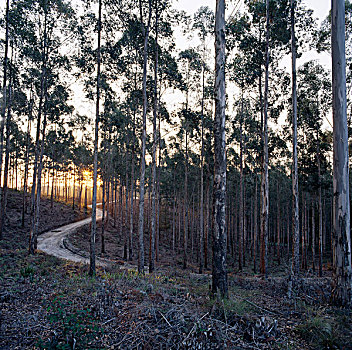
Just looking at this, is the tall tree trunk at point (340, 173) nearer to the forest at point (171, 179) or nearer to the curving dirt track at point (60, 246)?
the forest at point (171, 179)

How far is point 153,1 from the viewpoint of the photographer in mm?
13781

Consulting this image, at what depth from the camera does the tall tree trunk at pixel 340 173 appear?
20.4 ft

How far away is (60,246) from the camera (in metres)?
21.7

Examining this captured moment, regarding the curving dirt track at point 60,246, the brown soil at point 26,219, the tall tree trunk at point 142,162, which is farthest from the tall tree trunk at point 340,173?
the brown soil at point 26,219

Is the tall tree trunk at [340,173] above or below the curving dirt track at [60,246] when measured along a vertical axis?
above

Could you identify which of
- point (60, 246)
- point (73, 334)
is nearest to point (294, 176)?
point (73, 334)

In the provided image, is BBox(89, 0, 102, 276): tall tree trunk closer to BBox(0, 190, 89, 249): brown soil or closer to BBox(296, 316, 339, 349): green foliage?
BBox(296, 316, 339, 349): green foliage

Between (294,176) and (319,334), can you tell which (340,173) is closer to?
(319,334)

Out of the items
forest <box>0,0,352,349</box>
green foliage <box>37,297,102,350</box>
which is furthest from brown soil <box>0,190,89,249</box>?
green foliage <box>37,297,102,350</box>

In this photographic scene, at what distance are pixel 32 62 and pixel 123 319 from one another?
1907cm

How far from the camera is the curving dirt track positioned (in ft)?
58.7

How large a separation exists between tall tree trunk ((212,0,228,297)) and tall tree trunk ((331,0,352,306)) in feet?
9.30

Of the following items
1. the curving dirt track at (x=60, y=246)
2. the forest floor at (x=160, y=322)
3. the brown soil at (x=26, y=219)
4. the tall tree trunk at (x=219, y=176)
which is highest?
the tall tree trunk at (x=219, y=176)

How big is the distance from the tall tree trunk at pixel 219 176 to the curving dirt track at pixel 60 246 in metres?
12.0
